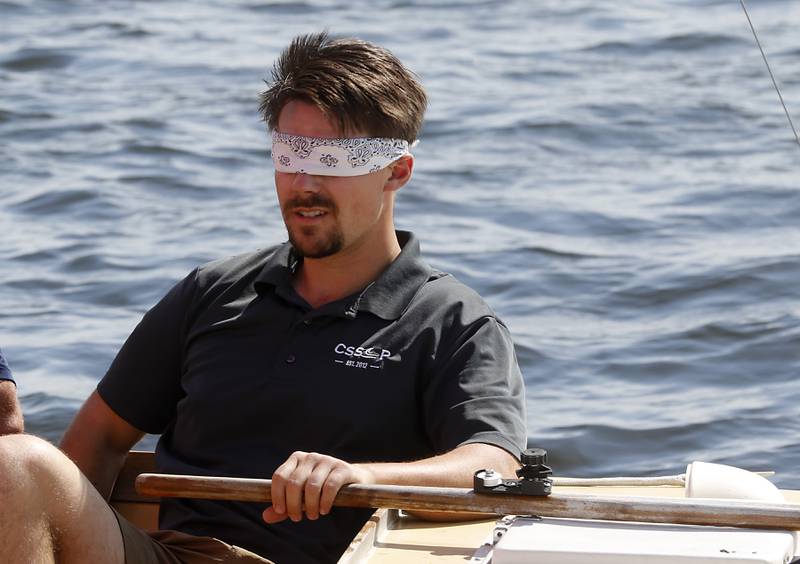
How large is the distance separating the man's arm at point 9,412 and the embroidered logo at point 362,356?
70 cm

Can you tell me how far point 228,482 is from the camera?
10.6 ft

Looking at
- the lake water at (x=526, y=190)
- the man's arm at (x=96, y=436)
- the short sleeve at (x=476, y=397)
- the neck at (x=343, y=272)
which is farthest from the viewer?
the lake water at (x=526, y=190)

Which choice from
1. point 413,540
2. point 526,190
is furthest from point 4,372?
point 526,190

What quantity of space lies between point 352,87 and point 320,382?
0.68 metres

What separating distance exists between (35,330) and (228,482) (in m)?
5.36

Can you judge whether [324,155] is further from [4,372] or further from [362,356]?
[4,372]

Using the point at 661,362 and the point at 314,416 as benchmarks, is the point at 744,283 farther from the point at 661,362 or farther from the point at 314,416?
the point at 314,416

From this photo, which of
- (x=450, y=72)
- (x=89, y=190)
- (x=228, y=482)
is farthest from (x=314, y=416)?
(x=450, y=72)

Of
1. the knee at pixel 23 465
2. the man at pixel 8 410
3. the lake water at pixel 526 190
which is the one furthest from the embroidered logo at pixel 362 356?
the lake water at pixel 526 190

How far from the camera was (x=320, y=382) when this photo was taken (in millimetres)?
3562

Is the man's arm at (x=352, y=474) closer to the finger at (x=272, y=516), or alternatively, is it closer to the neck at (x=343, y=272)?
the finger at (x=272, y=516)

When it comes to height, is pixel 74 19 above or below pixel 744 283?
above

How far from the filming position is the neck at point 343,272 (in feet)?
12.4

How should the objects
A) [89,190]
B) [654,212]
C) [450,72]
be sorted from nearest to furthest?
[654,212], [89,190], [450,72]
